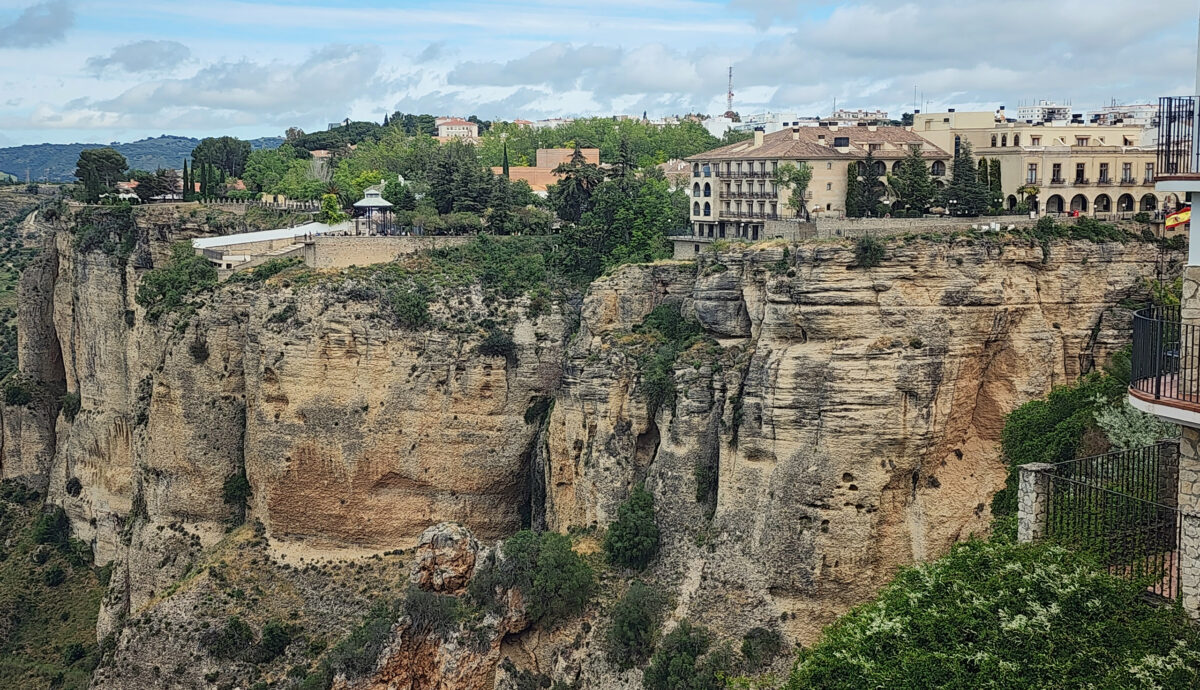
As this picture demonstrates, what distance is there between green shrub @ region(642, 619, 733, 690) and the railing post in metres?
19.6

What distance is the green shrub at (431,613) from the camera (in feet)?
134

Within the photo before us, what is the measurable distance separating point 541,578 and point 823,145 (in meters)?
17.9

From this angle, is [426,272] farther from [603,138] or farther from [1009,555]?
[603,138]

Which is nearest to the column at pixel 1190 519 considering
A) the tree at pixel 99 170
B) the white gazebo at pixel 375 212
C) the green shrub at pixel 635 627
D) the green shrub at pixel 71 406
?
the green shrub at pixel 635 627

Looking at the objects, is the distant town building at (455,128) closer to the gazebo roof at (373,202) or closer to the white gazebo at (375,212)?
the gazebo roof at (373,202)

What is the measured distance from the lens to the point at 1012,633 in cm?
1642

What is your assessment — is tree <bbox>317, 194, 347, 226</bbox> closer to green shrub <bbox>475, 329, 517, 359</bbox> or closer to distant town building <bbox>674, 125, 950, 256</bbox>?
green shrub <bbox>475, 329, 517, 359</bbox>

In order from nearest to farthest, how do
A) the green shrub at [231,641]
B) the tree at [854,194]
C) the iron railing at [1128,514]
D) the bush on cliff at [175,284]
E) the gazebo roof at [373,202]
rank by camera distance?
the iron railing at [1128,514] → the green shrub at [231,641] → the tree at [854,194] → the bush on cliff at [175,284] → the gazebo roof at [373,202]

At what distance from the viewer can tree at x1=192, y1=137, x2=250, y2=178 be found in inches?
3748

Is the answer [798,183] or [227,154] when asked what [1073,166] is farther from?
[227,154]

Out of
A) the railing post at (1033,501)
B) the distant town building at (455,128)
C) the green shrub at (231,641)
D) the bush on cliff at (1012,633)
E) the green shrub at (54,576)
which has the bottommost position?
A: the green shrub at (54,576)

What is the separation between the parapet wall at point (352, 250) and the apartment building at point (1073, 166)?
63.3 feet

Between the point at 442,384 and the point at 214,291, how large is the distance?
31.0 ft

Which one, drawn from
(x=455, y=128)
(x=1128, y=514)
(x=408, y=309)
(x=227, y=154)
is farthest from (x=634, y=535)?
(x=455, y=128)
